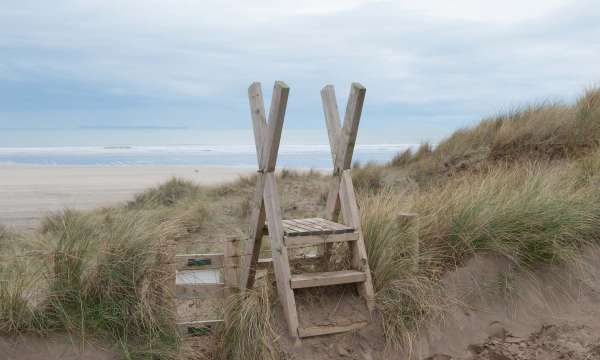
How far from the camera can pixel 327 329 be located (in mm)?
5086

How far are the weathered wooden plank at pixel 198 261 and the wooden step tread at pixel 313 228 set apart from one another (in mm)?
750

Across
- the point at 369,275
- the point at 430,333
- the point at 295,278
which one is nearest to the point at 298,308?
the point at 295,278

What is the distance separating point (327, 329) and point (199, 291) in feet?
4.50

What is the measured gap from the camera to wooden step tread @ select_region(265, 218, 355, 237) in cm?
512

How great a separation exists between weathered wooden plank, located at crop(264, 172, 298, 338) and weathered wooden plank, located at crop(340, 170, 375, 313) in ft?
2.15

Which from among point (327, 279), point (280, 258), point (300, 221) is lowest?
point (327, 279)

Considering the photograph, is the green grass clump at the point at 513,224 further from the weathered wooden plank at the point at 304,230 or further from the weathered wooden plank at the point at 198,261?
the weathered wooden plank at the point at 198,261

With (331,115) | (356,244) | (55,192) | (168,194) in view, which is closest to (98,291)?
(356,244)

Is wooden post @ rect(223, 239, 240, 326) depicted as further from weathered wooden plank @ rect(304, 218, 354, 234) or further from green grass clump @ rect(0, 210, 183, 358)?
weathered wooden plank @ rect(304, 218, 354, 234)

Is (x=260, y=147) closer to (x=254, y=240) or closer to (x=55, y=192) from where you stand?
(x=254, y=240)

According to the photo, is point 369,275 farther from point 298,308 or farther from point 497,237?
point 497,237

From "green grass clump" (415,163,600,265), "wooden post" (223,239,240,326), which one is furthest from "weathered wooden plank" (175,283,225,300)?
"green grass clump" (415,163,600,265)

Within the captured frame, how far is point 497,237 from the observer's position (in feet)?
20.1

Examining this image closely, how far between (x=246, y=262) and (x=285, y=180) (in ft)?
33.7
